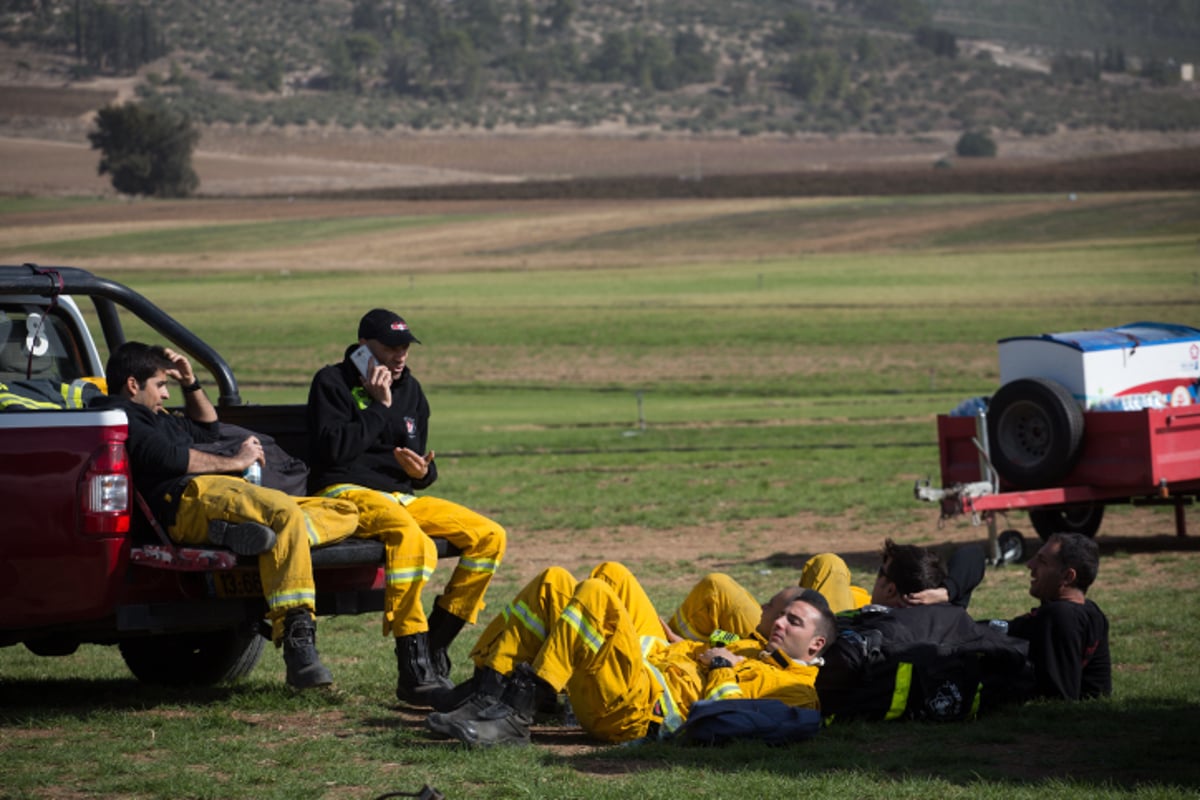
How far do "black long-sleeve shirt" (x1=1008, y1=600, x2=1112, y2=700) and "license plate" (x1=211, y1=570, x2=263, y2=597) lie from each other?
3447mm

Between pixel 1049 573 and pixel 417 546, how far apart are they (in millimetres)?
2835

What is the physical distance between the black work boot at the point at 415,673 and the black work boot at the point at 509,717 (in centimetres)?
84

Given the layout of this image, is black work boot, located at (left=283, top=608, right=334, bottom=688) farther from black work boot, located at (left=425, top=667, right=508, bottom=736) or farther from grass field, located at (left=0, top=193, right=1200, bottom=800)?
black work boot, located at (left=425, top=667, right=508, bottom=736)

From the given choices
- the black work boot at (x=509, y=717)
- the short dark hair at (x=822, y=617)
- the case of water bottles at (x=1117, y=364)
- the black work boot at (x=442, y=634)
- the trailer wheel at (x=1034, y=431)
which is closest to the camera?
the black work boot at (x=509, y=717)

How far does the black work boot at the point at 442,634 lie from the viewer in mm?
8141

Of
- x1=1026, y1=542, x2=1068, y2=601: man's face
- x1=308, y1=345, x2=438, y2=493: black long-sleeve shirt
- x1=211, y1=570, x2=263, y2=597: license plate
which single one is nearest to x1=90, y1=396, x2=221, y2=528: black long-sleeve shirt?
x1=211, y1=570, x2=263, y2=597: license plate

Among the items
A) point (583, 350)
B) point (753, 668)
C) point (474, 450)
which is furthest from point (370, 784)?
point (583, 350)

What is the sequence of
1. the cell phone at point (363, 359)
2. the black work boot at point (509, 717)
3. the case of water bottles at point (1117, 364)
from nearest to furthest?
1. the black work boot at point (509, 717)
2. the cell phone at point (363, 359)
3. the case of water bottles at point (1117, 364)

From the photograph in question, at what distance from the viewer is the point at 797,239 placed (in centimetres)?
8112

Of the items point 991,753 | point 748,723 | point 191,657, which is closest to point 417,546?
point 748,723

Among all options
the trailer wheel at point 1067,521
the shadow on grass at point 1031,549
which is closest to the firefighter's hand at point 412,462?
the shadow on grass at point 1031,549

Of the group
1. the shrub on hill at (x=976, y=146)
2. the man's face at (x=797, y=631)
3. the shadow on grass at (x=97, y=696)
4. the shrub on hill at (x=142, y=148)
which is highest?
the shrub on hill at (x=976, y=146)

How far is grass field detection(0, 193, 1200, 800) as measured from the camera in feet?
22.4

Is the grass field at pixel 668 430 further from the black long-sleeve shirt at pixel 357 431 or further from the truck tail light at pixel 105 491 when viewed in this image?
the black long-sleeve shirt at pixel 357 431
